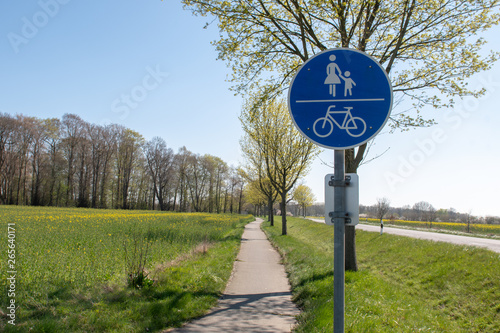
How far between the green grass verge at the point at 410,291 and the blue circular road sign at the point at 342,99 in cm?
324

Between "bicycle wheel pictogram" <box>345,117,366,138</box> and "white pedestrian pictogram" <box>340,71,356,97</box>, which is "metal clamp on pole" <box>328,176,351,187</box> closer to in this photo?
"bicycle wheel pictogram" <box>345,117,366,138</box>

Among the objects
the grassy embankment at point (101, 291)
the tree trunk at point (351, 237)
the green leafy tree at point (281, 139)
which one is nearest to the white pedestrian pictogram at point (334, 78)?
the grassy embankment at point (101, 291)

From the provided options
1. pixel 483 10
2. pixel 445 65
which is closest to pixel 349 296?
pixel 445 65

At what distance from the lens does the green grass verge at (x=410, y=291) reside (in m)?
5.26

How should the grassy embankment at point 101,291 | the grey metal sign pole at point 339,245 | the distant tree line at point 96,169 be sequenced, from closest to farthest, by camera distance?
the grey metal sign pole at point 339,245 → the grassy embankment at point 101,291 → the distant tree line at point 96,169

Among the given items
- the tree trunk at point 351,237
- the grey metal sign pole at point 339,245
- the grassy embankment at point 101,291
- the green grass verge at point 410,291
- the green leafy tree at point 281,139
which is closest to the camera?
the grey metal sign pole at point 339,245

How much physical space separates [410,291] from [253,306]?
18.5ft

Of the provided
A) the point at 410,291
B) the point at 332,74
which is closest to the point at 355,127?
the point at 332,74

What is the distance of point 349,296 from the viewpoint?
6434 mm

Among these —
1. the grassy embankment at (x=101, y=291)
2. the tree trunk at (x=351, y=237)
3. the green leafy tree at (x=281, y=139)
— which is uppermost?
the green leafy tree at (x=281, y=139)

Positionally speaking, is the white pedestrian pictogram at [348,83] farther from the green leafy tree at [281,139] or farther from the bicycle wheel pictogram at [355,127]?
the green leafy tree at [281,139]

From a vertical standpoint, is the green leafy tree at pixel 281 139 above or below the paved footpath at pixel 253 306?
above

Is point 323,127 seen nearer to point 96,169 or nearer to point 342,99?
point 342,99

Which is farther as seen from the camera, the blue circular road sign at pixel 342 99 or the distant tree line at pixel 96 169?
the distant tree line at pixel 96 169
